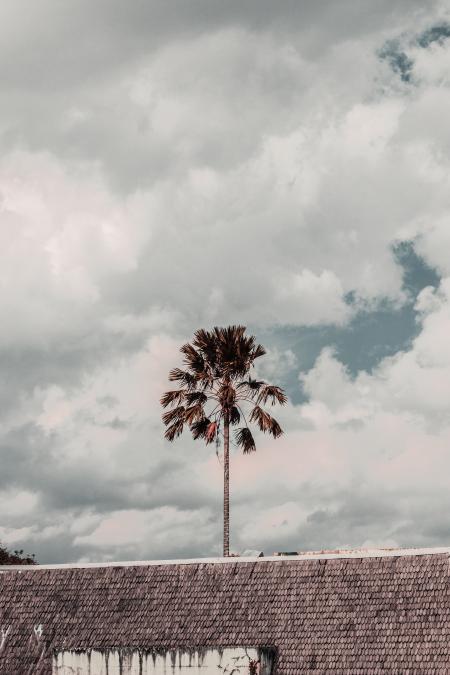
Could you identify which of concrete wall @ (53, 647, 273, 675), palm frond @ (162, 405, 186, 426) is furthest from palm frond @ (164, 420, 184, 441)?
concrete wall @ (53, 647, 273, 675)

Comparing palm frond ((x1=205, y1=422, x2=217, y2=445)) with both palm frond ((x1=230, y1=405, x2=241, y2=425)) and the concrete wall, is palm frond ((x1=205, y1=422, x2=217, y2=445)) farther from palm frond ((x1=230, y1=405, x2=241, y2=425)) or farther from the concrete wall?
the concrete wall

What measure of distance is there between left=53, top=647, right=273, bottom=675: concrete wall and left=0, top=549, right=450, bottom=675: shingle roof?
1.29 feet

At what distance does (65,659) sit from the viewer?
1160 inches

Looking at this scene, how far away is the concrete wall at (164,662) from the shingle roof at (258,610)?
0.39 metres

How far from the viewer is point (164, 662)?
93.0 feet

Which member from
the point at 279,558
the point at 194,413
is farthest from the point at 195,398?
the point at 279,558

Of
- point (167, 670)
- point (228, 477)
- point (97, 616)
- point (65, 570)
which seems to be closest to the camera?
point (167, 670)

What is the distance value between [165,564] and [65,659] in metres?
5.10

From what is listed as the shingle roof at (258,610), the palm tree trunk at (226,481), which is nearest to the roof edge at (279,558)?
the shingle roof at (258,610)

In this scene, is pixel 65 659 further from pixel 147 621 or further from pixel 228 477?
pixel 228 477

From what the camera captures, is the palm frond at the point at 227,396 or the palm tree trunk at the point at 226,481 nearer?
the palm tree trunk at the point at 226,481

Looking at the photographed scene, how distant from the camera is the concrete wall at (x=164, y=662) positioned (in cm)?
2764

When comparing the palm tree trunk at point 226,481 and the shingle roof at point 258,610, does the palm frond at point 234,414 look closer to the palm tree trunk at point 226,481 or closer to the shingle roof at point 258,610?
the palm tree trunk at point 226,481

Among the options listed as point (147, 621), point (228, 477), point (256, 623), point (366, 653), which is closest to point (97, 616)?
A: point (147, 621)
